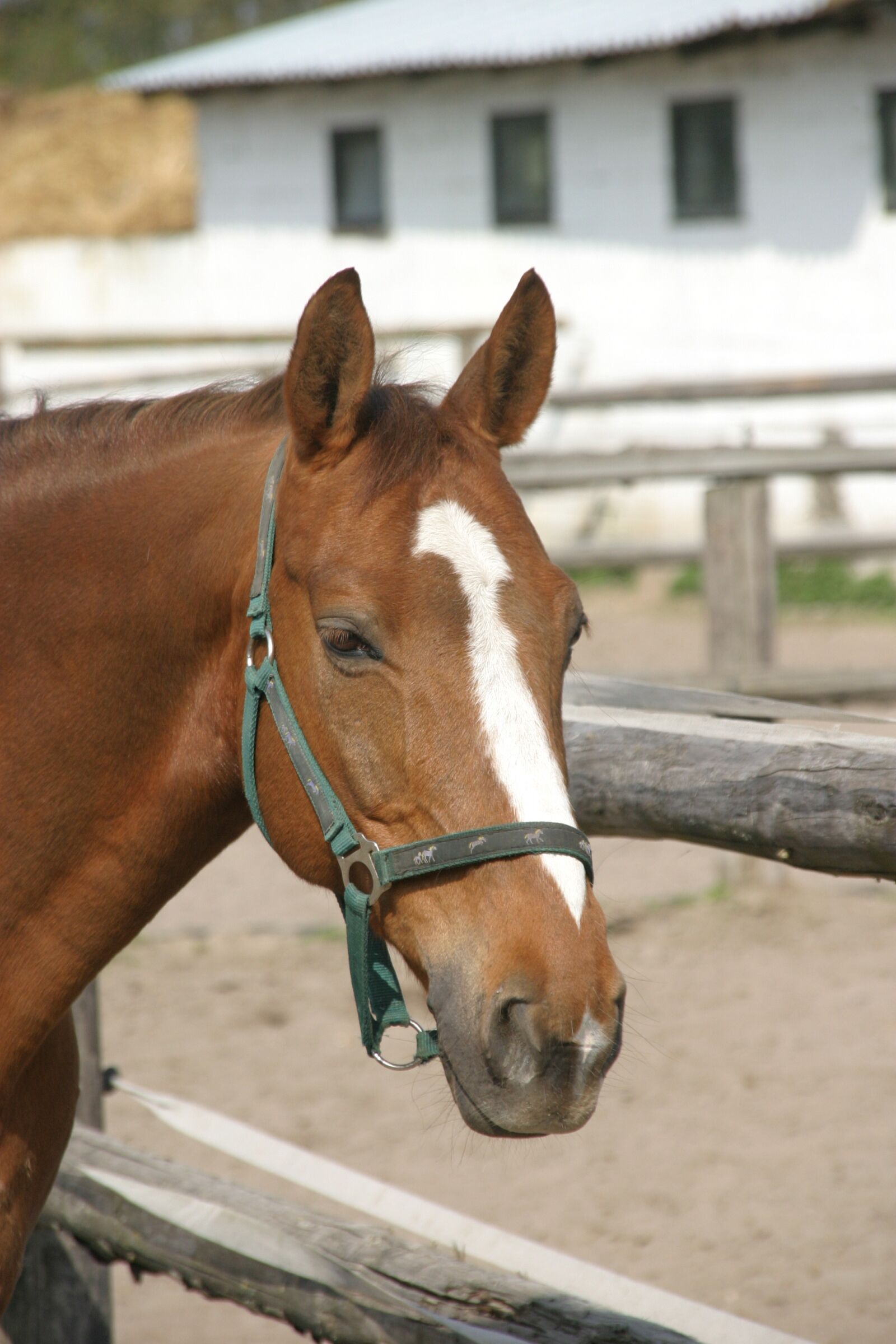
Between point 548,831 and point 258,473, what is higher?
point 258,473

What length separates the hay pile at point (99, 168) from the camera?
1802cm

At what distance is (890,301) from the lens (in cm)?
1444

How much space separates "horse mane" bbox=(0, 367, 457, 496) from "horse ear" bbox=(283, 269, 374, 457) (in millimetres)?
79

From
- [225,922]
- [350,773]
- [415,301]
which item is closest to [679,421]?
[415,301]

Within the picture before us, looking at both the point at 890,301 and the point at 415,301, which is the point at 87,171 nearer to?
the point at 415,301

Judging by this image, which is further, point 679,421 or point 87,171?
point 87,171

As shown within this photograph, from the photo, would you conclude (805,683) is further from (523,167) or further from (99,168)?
(99,168)

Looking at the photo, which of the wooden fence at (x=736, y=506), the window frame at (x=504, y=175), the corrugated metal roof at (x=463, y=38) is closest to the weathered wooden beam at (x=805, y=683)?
the wooden fence at (x=736, y=506)

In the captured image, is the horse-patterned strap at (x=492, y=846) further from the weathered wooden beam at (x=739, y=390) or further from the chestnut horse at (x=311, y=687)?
the weathered wooden beam at (x=739, y=390)

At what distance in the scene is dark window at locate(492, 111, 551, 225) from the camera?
15523 mm

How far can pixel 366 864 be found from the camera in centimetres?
167

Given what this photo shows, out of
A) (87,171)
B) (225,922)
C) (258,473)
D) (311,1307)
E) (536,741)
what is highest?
(87,171)

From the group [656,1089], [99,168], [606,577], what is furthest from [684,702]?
[99,168]

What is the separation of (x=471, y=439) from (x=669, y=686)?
3.06ft
